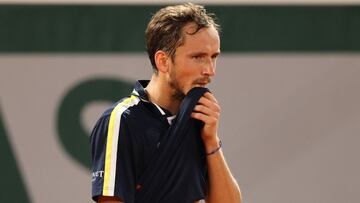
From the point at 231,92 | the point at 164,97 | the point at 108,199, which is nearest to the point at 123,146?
the point at 108,199

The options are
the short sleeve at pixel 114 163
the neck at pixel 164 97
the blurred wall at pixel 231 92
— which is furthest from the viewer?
the blurred wall at pixel 231 92

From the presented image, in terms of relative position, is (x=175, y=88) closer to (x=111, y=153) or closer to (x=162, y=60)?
(x=162, y=60)

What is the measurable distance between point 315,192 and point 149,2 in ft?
5.45

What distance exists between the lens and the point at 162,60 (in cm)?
304

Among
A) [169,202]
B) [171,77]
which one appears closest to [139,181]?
[169,202]

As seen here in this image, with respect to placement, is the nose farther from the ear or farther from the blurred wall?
the blurred wall

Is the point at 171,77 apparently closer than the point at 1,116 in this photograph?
Yes

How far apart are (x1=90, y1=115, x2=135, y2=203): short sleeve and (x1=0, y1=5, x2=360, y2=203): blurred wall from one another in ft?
9.92

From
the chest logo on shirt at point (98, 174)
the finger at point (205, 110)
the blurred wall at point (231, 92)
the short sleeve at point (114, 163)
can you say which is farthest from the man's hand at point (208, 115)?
the blurred wall at point (231, 92)

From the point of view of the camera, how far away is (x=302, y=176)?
597 cm

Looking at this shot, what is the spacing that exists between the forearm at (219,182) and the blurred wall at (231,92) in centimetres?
284

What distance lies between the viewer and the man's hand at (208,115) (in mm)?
2965

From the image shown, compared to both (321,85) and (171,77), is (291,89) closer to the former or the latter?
(321,85)

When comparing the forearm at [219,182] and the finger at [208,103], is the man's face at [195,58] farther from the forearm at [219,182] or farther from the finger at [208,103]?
the forearm at [219,182]
